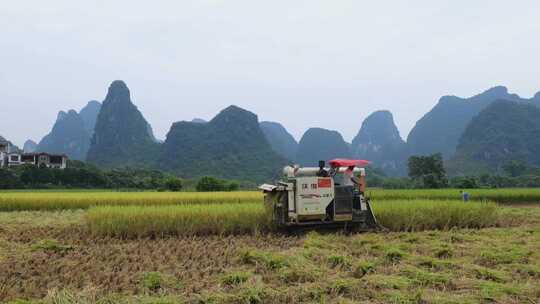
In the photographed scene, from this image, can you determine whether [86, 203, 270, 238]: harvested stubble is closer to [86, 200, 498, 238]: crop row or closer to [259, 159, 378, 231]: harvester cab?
[86, 200, 498, 238]: crop row

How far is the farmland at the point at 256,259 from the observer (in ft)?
12.8

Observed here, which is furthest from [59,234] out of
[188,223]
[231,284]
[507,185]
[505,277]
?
[507,185]

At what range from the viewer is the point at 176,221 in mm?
7941

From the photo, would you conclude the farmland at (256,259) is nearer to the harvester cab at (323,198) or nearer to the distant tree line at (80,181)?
the harvester cab at (323,198)

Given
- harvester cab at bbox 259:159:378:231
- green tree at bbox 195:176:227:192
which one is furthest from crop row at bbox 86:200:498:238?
green tree at bbox 195:176:227:192

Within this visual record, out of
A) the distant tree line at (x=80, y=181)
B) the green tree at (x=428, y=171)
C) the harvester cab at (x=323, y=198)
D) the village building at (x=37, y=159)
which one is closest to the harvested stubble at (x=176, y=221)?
the harvester cab at (x=323, y=198)

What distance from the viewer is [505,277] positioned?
4.48 metres

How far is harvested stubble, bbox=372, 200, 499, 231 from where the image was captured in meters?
8.60

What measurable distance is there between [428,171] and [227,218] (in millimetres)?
33814

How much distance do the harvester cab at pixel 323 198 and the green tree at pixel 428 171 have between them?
28.9m

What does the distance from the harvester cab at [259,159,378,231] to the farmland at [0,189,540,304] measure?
35 centimetres

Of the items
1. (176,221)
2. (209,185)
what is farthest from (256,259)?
(209,185)

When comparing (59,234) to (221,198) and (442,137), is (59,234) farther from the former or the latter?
(442,137)

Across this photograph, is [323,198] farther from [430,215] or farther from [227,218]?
[430,215]
